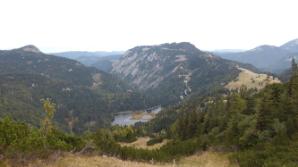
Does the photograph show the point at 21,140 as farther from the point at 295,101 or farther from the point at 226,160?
the point at 295,101

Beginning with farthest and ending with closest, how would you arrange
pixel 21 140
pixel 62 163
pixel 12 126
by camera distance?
1. pixel 12 126
2. pixel 21 140
3. pixel 62 163

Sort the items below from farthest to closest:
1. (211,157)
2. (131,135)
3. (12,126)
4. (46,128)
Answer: (131,135)
(46,128)
(211,157)
(12,126)

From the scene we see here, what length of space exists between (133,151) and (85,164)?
36.5 metres

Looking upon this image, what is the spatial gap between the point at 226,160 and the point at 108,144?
97.5 feet

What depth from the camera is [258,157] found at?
1670 inches

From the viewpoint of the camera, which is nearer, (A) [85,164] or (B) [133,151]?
(A) [85,164]

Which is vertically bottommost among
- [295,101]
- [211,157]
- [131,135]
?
[131,135]

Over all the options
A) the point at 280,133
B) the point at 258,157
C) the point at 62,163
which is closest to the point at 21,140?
the point at 62,163

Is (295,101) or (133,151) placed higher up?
(295,101)

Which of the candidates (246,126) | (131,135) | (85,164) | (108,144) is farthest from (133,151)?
(131,135)

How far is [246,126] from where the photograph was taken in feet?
209

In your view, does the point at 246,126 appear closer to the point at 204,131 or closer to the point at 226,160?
the point at 226,160

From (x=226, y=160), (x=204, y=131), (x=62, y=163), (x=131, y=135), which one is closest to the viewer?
(x=62, y=163)

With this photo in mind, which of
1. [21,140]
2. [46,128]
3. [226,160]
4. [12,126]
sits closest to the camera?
Answer: [21,140]
